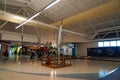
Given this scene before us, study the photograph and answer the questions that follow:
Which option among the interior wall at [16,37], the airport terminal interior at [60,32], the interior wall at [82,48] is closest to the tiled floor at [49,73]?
the airport terminal interior at [60,32]

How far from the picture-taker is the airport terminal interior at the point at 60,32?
7.13 m

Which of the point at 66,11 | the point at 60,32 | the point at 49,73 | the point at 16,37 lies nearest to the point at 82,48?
the point at 66,11

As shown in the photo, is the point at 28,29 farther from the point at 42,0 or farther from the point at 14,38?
the point at 42,0

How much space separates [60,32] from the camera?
8281 mm

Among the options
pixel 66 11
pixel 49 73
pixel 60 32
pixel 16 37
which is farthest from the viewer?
pixel 16 37

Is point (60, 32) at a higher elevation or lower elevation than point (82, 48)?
higher

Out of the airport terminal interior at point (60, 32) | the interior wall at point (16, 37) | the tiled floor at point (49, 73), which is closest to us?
the tiled floor at point (49, 73)

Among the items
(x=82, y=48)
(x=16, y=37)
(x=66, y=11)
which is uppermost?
(x=66, y=11)

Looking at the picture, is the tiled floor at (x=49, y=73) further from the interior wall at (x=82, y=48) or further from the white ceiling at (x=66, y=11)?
the interior wall at (x=82, y=48)

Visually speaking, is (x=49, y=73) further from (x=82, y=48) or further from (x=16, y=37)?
(x=82, y=48)

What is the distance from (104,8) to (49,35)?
9.18 metres

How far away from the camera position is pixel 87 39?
13.5 metres

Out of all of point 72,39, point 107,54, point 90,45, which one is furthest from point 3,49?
point 107,54

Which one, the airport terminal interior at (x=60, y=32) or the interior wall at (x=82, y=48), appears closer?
the airport terminal interior at (x=60, y=32)
